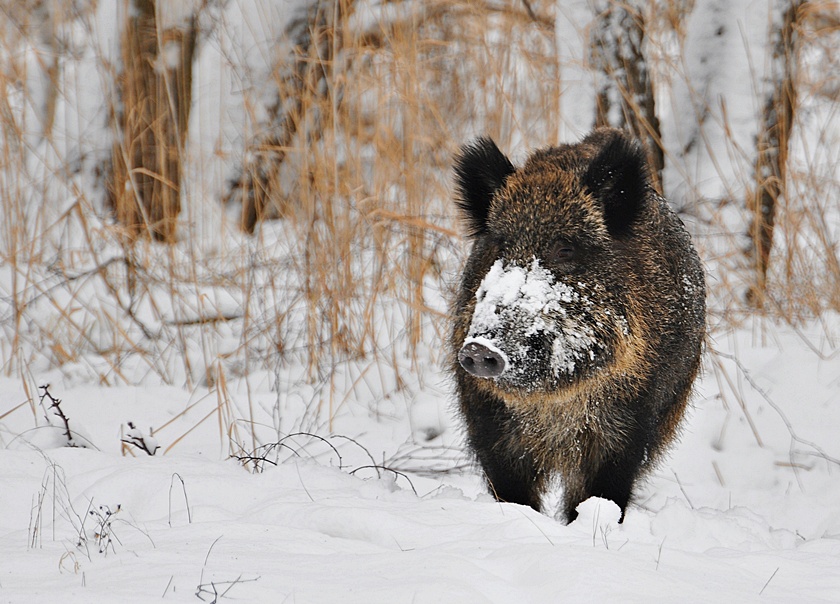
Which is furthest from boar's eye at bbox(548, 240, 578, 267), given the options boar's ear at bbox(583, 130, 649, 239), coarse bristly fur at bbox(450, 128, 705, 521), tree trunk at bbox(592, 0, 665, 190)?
tree trunk at bbox(592, 0, 665, 190)

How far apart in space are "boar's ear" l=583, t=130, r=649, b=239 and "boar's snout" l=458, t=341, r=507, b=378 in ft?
2.50

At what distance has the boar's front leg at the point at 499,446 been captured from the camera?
3.32 metres

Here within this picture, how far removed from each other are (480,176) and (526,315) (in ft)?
2.41

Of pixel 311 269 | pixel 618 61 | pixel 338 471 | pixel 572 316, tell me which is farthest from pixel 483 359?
pixel 618 61

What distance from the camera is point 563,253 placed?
313 centimetres

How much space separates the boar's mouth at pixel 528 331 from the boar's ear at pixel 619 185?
0.36 metres

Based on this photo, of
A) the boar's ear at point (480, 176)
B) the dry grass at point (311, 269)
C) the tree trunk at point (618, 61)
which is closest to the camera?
the boar's ear at point (480, 176)

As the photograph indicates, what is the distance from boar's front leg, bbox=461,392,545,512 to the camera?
3320 millimetres

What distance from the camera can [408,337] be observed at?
5.38 metres

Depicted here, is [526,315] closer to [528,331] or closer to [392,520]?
[528,331]

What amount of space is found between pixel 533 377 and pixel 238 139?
16.9 ft

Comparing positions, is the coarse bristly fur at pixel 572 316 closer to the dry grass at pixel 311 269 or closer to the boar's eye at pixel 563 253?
the boar's eye at pixel 563 253

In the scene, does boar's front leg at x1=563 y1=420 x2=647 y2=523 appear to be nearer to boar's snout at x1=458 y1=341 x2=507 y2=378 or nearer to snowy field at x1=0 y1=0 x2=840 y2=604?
snowy field at x1=0 y1=0 x2=840 y2=604

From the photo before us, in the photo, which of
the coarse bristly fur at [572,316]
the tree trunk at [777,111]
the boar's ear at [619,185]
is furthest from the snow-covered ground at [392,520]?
the tree trunk at [777,111]
